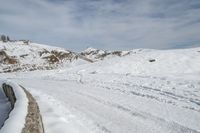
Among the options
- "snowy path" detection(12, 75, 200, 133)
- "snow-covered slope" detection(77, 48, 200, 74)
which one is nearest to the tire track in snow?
"snowy path" detection(12, 75, 200, 133)

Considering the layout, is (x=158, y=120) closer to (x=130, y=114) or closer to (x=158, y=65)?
(x=130, y=114)

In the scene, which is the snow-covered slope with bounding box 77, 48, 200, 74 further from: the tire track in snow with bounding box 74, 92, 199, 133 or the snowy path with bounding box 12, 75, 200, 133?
the tire track in snow with bounding box 74, 92, 199, 133

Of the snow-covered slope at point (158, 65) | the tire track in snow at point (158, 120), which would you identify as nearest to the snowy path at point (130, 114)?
the tire track in snow at point (158, 120)

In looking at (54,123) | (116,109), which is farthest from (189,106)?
(54,123)

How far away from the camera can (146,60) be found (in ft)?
87.0

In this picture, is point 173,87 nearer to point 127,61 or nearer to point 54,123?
point 54,123

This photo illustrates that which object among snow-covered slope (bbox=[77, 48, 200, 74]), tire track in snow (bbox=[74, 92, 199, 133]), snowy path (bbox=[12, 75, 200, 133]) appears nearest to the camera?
tire track in snow (bbox=[74, 92, 199, 133])

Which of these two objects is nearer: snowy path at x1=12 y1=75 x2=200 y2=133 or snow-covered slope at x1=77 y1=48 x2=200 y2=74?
snowy path at x1=12 y1=75 x2=200 y2=133

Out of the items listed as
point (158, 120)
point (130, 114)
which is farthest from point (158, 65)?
point (158, 120)

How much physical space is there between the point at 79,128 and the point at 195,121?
124 inches

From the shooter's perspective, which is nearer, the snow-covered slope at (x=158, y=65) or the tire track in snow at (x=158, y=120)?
the tire track in snow at (x=158, y=120)

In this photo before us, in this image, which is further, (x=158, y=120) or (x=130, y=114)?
(x=130, y=114)

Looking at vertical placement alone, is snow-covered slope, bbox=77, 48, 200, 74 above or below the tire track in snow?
above

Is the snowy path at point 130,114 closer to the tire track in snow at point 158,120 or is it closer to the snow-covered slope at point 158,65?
the tire track in snow at point 158,120
